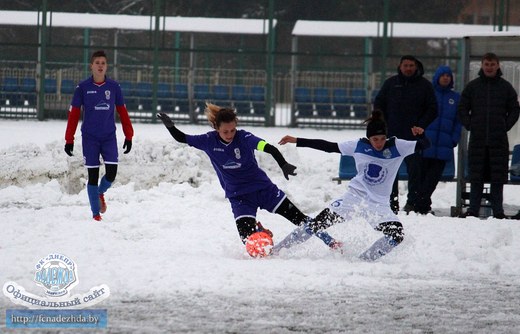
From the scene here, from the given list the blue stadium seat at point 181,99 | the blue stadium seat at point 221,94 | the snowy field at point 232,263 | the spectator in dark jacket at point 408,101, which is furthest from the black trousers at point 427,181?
the blue stadium seat at point 181,99

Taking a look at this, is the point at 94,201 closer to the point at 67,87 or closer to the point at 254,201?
the point at 254,201

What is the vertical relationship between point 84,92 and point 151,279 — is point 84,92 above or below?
above

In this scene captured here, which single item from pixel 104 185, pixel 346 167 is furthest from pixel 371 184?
pixel 346 167

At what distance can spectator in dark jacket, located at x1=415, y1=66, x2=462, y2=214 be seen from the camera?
1306 cm

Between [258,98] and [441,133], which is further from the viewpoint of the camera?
[258,98]

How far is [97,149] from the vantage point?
11.8 m

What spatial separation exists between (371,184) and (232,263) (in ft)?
4.96

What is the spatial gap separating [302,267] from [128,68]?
21.2 meters

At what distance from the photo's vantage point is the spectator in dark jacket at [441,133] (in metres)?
13.1

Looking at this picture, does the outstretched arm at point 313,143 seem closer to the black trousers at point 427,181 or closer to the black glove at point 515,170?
the black trousers at point 427,181

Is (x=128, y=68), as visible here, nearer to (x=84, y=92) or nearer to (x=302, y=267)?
(x=84, y=92)

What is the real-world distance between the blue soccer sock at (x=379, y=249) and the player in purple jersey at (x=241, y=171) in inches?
12.6


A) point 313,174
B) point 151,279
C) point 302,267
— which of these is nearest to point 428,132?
point 313,174

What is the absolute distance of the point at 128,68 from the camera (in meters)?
28.8
